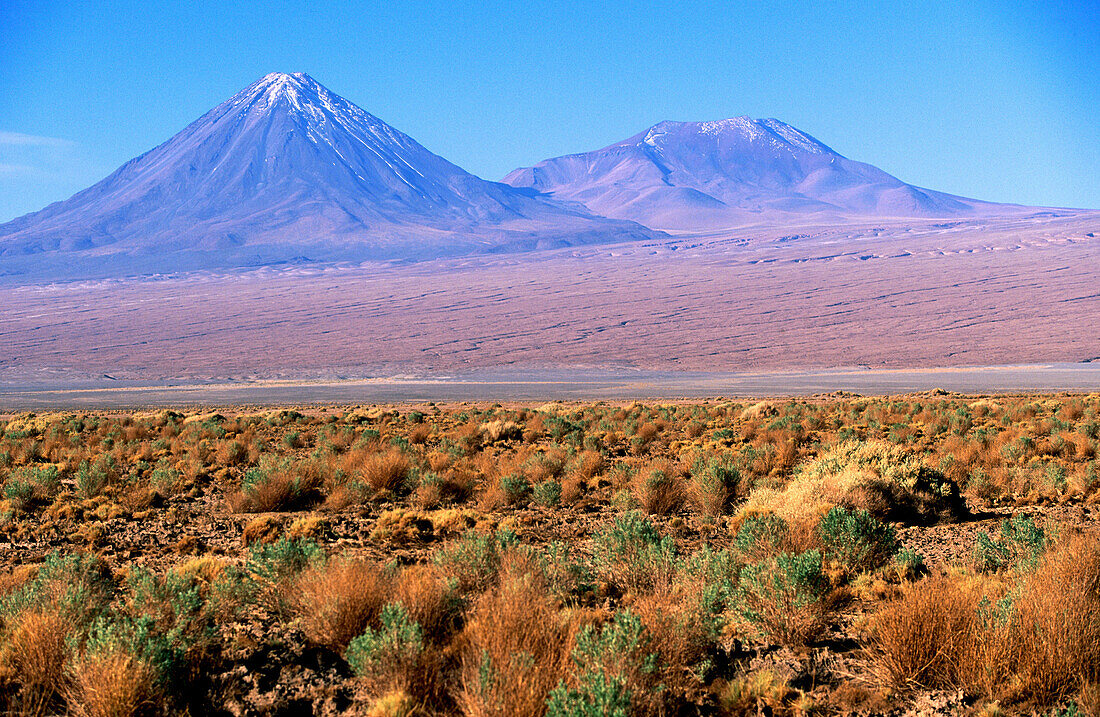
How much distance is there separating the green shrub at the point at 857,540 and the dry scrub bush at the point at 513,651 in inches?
112

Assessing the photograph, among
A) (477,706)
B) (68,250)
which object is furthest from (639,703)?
(68,250)

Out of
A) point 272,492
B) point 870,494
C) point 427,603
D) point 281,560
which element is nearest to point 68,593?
point 281,560

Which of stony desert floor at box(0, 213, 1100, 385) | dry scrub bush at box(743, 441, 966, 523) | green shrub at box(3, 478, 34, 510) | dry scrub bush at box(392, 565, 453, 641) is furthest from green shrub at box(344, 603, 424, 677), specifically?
stony desert floor at box(0, 213, 1100, 385)

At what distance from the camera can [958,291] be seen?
101 meters

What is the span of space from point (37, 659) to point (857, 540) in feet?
19.2

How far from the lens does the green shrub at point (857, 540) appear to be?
21.2 ft

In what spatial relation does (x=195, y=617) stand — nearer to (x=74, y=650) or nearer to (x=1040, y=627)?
(x=74, y=650)

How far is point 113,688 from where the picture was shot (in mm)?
3781

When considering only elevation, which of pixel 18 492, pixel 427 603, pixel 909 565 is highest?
pixel 427 603

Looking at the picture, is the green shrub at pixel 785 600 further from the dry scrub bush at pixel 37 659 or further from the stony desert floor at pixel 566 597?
the dry scrub bush at pixel 37 659

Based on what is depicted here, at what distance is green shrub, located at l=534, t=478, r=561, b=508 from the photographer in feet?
33.1

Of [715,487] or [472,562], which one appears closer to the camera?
[472,562]

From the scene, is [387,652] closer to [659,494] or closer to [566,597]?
[566,597]

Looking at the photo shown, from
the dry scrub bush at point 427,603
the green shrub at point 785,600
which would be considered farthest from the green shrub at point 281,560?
the green shrub at point 785,600
